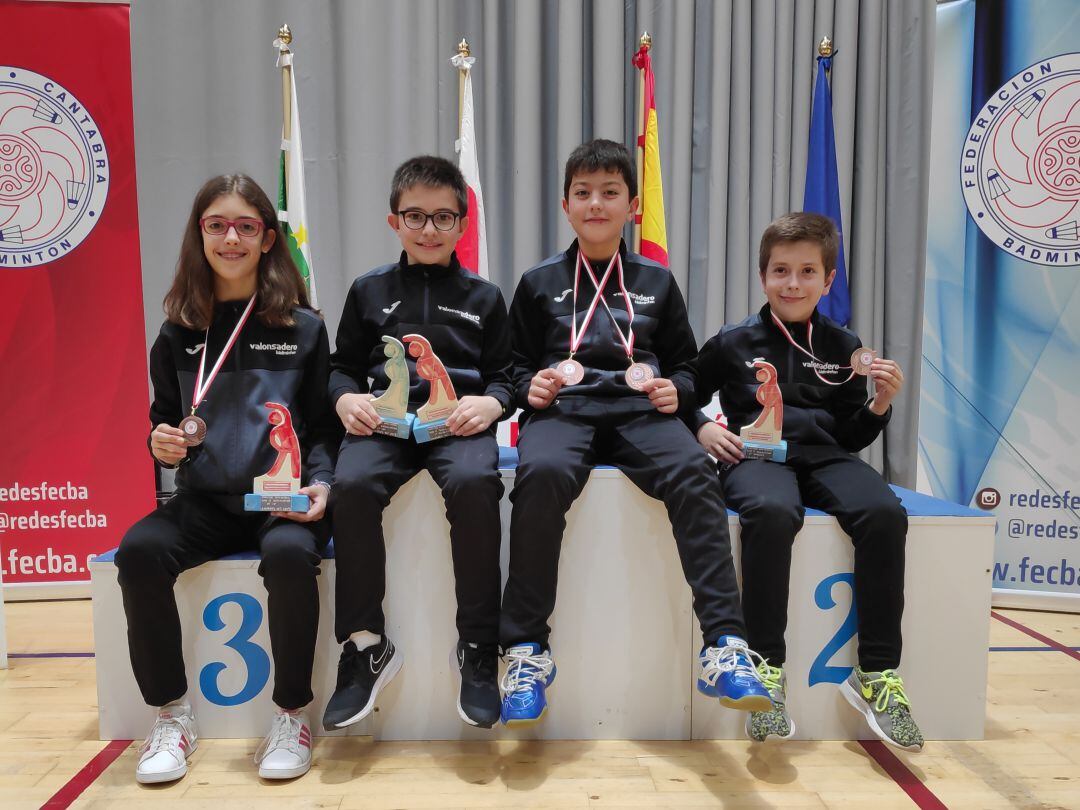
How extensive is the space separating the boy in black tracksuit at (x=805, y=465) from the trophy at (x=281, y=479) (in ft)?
3.33

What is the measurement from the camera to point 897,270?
3.54m

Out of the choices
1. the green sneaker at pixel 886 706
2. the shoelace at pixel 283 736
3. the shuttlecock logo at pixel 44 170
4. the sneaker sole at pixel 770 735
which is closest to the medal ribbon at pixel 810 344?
the green sneaker at pixel 886 706

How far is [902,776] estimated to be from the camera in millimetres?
1669

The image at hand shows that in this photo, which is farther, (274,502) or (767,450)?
(767,450)

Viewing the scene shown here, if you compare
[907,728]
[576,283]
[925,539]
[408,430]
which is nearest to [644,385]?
[576,283]

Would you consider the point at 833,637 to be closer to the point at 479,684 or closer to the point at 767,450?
the point at 767,450

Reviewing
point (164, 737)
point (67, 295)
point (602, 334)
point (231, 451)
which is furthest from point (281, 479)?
point (67, 295)

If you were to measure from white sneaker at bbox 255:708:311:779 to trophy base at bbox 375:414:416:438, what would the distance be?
0.66 metres

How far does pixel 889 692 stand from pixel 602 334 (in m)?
1.07

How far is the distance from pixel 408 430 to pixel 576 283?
2.04ft

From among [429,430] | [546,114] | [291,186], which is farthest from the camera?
[546,114]

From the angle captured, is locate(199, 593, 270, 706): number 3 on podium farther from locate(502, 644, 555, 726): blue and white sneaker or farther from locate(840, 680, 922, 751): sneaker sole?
locate(840, 680, 922, 751): sneaker sole

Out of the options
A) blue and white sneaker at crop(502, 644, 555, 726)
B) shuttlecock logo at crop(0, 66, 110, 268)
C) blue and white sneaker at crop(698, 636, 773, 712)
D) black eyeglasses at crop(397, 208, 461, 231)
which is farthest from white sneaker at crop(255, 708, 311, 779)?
shuttlecock logo at crop(0, 66, 110, 268)

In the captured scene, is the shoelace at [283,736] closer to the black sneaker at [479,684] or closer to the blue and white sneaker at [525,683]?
the black sneaker at [479,684]
